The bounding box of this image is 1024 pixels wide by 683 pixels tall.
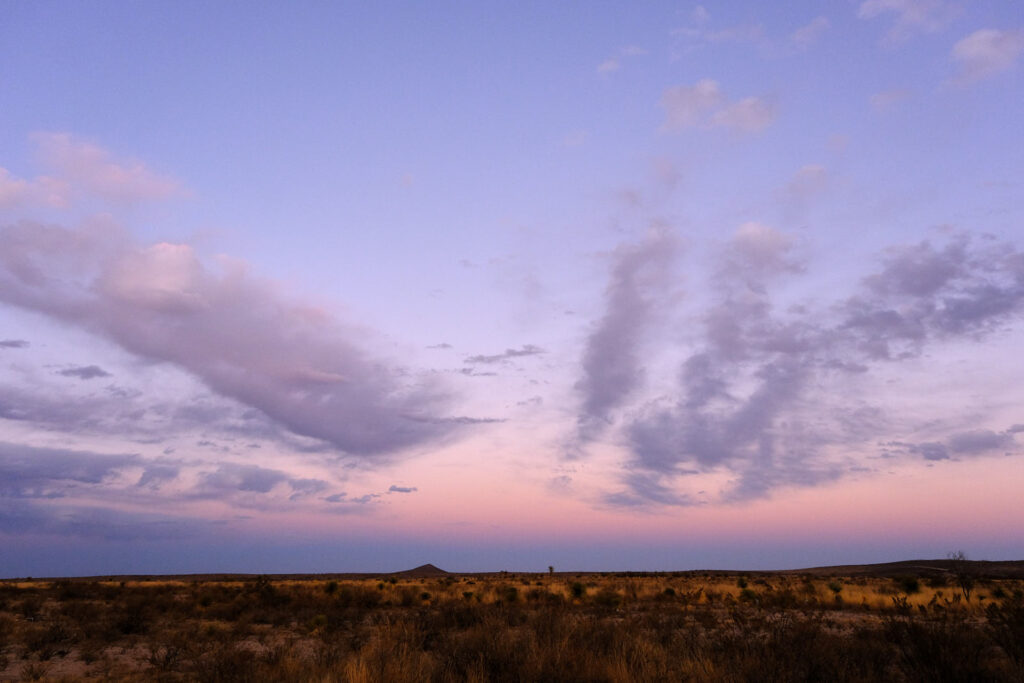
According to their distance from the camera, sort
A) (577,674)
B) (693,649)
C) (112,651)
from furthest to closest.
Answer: (112,651)
(693,649)
(577,674)

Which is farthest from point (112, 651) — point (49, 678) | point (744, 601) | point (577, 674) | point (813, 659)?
point (744, 601)

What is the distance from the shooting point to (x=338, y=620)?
2019 cm

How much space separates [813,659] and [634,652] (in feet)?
8.05

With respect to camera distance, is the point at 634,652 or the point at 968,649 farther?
the point at 634,652

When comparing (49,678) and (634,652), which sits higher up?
(634,652)

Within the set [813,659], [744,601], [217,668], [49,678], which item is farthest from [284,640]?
[744,601]

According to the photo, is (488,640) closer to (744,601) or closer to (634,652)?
(634,652)

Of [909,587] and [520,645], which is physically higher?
[520,645]

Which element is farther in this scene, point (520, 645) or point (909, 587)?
point (909, 587)

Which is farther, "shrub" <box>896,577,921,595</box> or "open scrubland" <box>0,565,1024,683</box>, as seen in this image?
"shrub" <box>896,577,921,595</box>

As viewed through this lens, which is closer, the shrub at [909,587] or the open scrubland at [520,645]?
the open scrubland at [520,645]

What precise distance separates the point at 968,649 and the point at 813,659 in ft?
6.01

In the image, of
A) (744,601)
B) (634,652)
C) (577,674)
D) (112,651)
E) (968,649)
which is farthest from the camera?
(744,601)

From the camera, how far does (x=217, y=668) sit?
1023 cm
